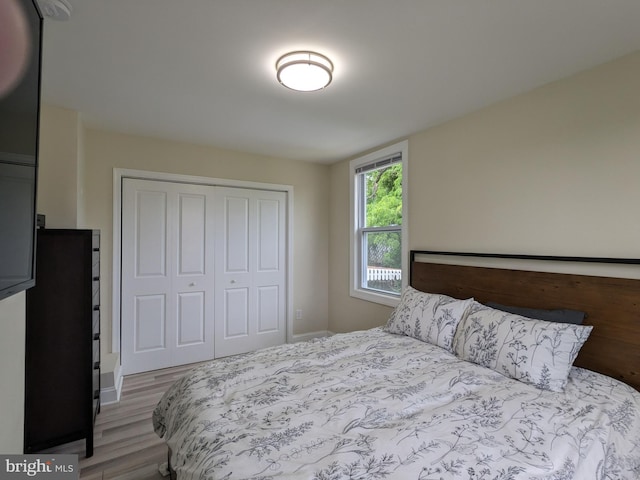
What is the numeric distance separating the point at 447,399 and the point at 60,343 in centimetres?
230

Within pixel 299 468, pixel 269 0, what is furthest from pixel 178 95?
pixel 299 468

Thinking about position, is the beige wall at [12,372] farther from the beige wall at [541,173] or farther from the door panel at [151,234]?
the beige wall at [541,173]

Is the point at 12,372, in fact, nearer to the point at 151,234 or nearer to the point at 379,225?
the point at 151,234

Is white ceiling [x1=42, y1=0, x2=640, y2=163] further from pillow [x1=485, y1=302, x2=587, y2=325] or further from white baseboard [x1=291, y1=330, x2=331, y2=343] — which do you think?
white baseboard [x1=291, y1=330, x2=331, y2=343]

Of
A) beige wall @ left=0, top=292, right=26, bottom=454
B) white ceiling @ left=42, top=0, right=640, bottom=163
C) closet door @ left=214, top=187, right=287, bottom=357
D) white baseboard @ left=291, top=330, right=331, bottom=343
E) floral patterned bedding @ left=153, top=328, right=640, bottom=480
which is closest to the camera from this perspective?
floral patterned bedding @ left=153, top=328, right=640, bottom=480

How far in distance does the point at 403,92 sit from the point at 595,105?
3.74 feet

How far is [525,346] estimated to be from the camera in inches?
67.0

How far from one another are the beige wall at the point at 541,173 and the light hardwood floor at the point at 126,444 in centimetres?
263

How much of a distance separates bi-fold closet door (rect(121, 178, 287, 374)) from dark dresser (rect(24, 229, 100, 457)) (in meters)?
1.17

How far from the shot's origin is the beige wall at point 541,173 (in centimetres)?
178

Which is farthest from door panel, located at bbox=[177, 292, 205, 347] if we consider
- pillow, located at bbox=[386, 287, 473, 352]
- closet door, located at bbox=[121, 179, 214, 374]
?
pillow, located at bbox=[386, 287, 473, 352]

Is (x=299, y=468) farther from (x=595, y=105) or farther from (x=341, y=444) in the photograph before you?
(x=595, y=105)

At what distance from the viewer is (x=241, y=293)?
378 centimetres

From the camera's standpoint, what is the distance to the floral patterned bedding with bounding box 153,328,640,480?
105cm
